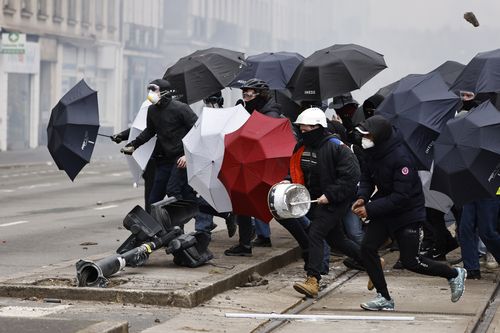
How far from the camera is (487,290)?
11992mm

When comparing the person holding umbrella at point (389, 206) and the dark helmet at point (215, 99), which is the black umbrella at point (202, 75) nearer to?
the dark helmet at point (215, 99)

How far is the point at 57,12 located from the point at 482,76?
46.8 m

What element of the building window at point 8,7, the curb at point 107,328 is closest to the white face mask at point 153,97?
the curb at point 107,328

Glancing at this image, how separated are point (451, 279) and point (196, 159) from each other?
287 centimetres

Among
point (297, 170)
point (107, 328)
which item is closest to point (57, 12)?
point (297, 170)

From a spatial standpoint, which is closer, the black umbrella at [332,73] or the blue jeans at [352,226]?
the blue jeans at [352,226]

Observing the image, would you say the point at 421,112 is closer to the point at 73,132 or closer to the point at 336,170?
the point at 336,170

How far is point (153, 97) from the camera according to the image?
1344 centimetres

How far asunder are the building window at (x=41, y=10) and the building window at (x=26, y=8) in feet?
3.51

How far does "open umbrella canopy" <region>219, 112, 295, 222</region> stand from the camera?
12125mm

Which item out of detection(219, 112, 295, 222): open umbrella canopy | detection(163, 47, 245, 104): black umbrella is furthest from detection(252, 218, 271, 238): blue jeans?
detection(219, 112, 295, 222): open umbrella canopy

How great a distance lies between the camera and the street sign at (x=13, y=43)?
4959 centimetres

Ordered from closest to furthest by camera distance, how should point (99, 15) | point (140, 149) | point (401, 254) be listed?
1. point (401, 254)
2. point (140, 149)
3. point (99, 15)

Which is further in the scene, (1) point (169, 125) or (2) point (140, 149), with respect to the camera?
(2) point (140, 149)
